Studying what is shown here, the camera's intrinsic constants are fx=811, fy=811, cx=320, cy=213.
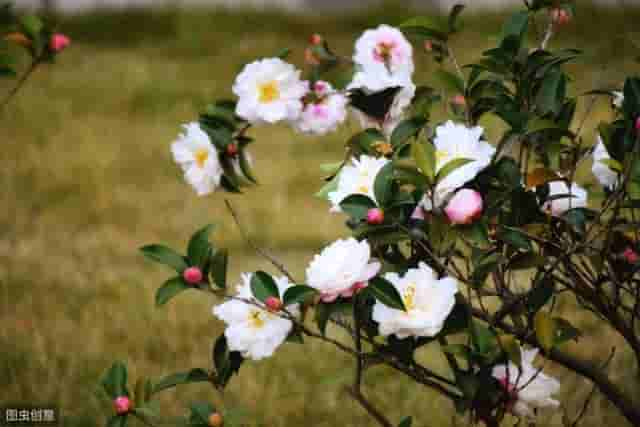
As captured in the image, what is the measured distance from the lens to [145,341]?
195 cm

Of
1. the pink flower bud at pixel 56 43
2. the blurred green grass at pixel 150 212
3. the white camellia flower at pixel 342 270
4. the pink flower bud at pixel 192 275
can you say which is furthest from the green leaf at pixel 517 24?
the pink flower bud at pixel 56 43

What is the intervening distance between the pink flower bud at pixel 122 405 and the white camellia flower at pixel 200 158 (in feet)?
1.04

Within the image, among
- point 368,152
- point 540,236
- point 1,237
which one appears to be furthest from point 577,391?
point 1,237

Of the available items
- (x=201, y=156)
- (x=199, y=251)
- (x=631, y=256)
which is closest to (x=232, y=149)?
(x=201, y=156)

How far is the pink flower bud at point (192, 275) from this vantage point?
951 millimetres

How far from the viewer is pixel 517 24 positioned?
100cm

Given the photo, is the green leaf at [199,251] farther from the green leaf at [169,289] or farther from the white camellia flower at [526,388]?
the white camellia flower at [526,388]

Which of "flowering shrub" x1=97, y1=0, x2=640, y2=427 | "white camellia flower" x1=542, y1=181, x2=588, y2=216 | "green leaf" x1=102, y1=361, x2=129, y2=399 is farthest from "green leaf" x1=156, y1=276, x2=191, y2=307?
"white camellia flower" x1=542, y1=181, x2=588, y2=216

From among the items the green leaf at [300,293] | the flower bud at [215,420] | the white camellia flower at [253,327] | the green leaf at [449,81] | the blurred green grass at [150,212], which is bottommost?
the blurred green grass at [150,212]

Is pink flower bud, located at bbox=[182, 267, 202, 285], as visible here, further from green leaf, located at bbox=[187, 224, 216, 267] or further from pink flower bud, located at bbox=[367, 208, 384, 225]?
pink flower bud, located at bbox=[367, 208, 384, 225]

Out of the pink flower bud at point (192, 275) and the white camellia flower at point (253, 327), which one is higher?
the pink flower bud at point (192, 275)

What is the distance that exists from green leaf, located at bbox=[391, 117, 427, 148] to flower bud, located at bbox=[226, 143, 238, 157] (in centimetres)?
28

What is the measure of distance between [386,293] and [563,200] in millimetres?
344

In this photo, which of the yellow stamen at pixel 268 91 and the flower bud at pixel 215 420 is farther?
the yellow stamen at pixel 268 91
